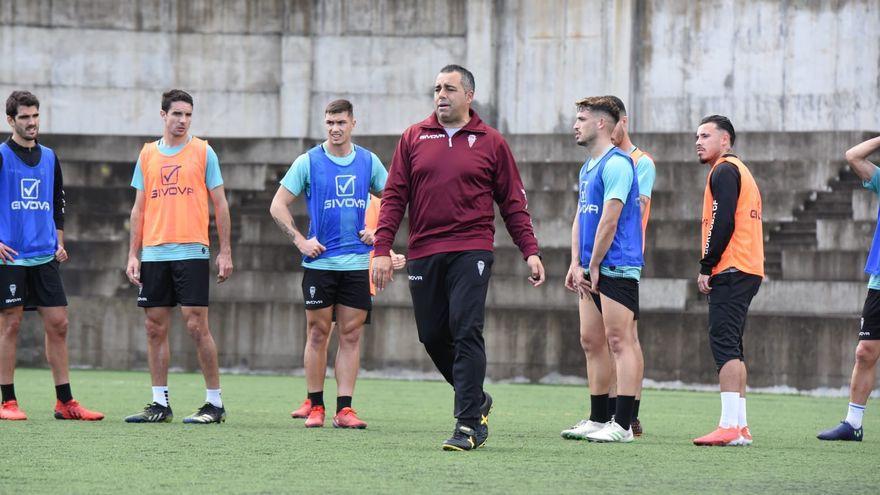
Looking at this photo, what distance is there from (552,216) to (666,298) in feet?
7.85

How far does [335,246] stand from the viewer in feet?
34.7

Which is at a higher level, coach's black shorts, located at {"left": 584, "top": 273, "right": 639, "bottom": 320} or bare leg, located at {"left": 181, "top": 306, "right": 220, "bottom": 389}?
coach's black shorts, located at {"left": 584, "top": 273, "right": 639, "bottom": 320}

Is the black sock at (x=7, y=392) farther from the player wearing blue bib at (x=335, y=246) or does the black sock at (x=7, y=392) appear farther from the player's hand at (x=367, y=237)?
the player's hand at (x=367, y=237)

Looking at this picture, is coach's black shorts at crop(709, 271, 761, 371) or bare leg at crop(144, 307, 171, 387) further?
bare leg at crop(144, 307, 171, 387)

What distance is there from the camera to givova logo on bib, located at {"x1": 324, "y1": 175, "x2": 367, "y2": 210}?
419 inches

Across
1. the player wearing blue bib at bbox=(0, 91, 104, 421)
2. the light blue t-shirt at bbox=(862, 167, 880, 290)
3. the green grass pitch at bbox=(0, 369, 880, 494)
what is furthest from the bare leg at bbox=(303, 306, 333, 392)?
the light blue t-shirt at bbox=(862, 167, 880, 290)

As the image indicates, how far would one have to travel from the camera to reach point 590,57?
72.8ft

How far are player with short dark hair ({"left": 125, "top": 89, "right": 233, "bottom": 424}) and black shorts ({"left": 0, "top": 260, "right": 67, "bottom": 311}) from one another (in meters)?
0.63

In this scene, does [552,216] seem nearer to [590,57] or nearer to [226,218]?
[590,57]

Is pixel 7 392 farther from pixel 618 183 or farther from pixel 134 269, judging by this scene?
pixel 618 183

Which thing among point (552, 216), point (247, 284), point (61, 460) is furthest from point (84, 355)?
point (61, 460)

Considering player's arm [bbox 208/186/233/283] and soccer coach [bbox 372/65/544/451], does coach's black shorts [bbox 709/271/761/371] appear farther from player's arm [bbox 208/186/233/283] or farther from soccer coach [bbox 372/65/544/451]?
player's arm [bbox 208/186/233/283]

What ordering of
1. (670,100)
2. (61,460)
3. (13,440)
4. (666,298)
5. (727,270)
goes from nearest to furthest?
(61,460) → (13,440) → (727,270) → (666,298) → (670,100)

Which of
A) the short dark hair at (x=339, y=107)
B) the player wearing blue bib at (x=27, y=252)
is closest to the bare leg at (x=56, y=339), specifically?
the player wearing blue bib at (x=27, y=252)
